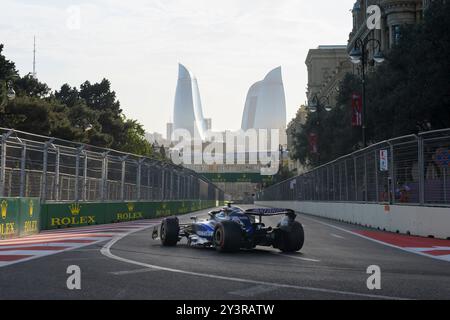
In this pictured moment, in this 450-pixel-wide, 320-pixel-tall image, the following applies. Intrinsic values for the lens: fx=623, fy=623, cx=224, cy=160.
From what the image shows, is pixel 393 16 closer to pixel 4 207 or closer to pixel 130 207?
pixel 130 207

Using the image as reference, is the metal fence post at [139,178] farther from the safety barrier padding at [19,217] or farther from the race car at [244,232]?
the race car at [244,232]

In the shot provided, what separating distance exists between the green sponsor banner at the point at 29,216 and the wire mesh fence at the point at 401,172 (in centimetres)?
1025

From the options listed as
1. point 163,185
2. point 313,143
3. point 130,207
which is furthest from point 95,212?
point 313,143

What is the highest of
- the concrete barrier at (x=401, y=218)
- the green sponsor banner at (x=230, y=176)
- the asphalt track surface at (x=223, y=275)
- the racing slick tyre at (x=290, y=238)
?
the green sponsor banner at (x=230, y=176)

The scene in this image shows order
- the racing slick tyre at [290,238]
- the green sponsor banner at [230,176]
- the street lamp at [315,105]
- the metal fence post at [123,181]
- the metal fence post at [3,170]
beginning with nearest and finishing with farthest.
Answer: the racing slick tyre at [290,238], the metal fence post at [3,170], the metal fence post at [123,181], the street lamp at [315,105], the green sponsor banner at [230,176]

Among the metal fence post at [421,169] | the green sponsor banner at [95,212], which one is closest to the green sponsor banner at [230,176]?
the green sponsor banner at [95,212]

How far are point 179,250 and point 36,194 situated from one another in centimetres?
780

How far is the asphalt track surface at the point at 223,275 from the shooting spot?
638 centimetres

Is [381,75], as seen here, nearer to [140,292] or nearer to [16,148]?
[16,148]

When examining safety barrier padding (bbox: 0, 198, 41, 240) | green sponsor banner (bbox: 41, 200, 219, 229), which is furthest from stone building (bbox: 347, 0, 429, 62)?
safety barrier padding (bbox: 0, 198, 41, 240)

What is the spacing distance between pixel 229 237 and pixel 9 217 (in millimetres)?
6411

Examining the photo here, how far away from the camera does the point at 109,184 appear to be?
23828 millimetres

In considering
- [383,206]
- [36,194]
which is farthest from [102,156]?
[383,206]

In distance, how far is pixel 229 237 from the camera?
10.7 meters
